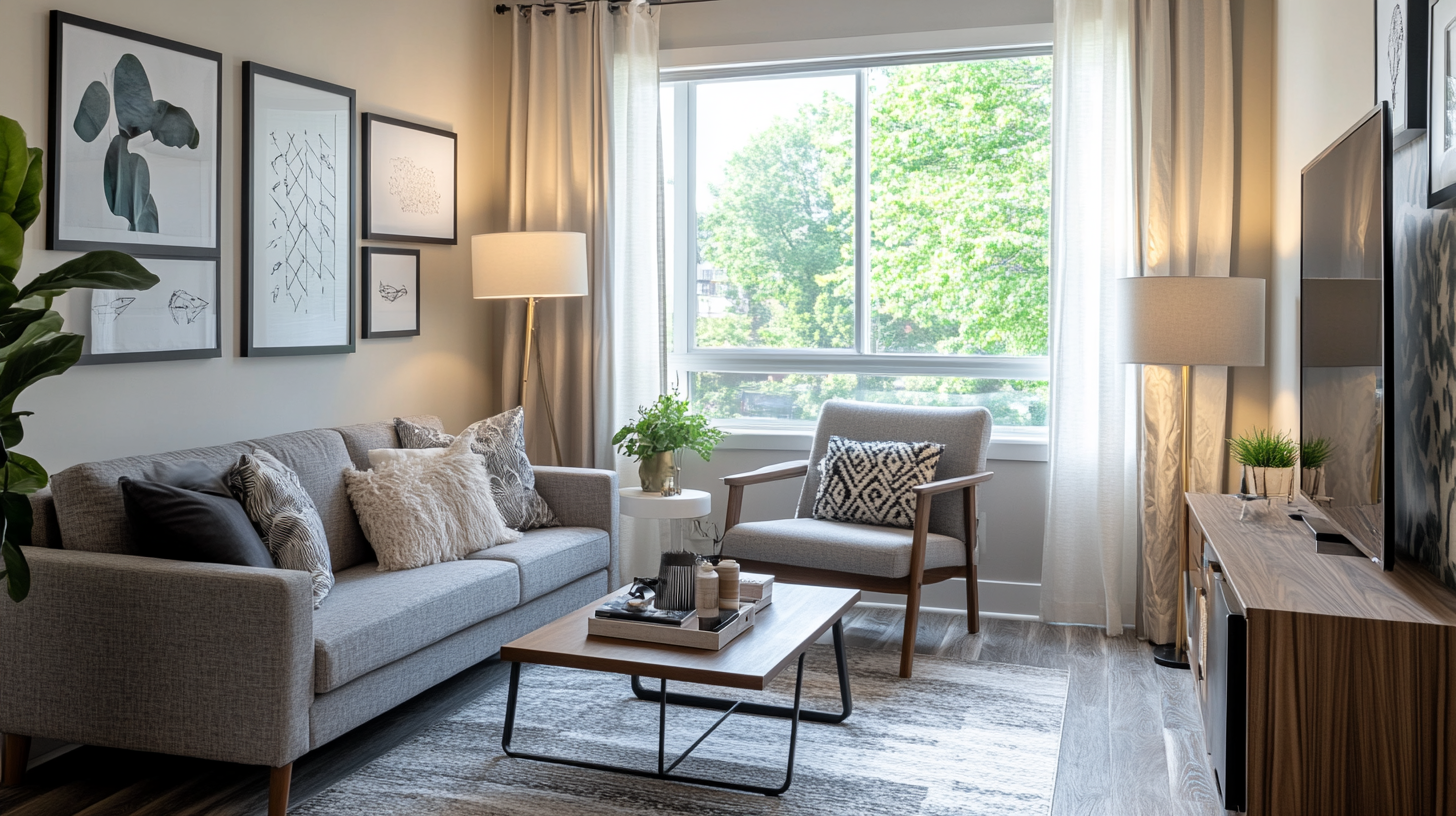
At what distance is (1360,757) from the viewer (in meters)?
1.89

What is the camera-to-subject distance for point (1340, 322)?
2.38m

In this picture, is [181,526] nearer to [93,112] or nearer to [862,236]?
[93,112]

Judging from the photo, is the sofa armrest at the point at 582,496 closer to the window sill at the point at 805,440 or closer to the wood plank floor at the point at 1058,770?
the wood plank floor at the point at 1058,770

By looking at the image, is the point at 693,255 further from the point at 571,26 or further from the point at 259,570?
the point at 259,570

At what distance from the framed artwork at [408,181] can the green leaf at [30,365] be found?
84.3 inches

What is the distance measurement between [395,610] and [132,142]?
1.53 meters

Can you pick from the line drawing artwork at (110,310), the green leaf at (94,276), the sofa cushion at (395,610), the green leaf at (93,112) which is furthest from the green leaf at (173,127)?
the sofa cushion at (395,610)

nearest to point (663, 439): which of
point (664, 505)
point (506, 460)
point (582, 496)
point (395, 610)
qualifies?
point (664, 505)

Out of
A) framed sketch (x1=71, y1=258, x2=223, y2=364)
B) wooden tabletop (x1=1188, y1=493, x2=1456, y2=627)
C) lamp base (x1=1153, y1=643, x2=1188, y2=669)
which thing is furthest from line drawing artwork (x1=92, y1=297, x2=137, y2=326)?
lamp base (x1=1153, y1=643, x2=1188, y2=669)

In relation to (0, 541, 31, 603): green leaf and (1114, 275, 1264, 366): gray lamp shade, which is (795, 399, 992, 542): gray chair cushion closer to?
(1114, 275, 1264, 366): gray lamp shade

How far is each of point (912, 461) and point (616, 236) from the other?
66.4 inches

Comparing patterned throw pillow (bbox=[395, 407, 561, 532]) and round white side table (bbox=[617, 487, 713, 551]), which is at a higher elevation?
patterned throw pillow (bbox=[395, 407, 561, 532])

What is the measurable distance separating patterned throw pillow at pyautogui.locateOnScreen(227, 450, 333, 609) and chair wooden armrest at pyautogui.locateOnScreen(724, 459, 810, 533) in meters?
1.48

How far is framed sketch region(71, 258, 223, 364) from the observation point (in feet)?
10.0
